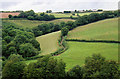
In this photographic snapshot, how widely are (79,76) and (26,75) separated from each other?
31.7ft

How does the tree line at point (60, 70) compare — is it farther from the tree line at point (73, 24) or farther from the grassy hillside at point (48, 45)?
the tree line at point (73, 24)

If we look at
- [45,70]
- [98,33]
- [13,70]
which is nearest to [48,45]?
[98,33]

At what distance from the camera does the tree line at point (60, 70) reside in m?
24.4

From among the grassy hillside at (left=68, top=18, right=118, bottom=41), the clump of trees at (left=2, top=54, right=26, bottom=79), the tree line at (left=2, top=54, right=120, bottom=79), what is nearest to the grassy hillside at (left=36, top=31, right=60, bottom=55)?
the grassy hillside at (left=68, top=18, right=118, bottom=41)

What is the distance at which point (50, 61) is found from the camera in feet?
92.6

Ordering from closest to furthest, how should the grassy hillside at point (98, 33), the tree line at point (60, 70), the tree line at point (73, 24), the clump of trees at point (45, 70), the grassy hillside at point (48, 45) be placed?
the tree line at point (60, 70), the clump of trees at point (45, 70), the grassy hillside at point (48, 45), the grassy hillside at point (98, 33), the tree line at point (73, 24)

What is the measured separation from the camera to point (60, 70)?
27.2m

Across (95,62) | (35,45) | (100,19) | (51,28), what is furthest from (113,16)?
(95,62)

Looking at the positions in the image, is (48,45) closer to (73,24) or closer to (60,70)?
(73,24)

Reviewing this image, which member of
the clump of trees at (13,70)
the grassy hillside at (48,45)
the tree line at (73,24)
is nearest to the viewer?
the clump of trees at (13,70)

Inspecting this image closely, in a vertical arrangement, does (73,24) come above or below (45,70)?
above

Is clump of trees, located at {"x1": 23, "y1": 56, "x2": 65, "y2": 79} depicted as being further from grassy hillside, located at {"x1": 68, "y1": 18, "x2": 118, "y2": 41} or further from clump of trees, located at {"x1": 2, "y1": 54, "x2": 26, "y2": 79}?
grassy hillside, located at {"x1": 68, "y1": 18, "x2": 118, "y2": 41}

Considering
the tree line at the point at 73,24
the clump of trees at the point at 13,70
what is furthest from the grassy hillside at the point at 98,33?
the clump of trees at the point at 13,70

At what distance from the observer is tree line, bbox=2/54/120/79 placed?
2436cm
